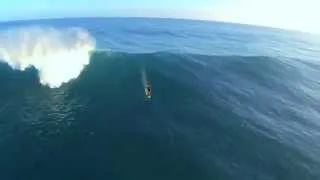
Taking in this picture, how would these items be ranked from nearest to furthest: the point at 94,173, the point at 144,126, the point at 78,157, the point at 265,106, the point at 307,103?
the point at 94,173 < the point at 78,157 < the point at 144,126 < the point at 265,106 < the point at 307,103

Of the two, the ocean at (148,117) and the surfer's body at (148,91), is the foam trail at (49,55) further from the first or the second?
the surfer's body at (148,91)

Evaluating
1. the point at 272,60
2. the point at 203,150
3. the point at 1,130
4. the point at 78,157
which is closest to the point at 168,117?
the point at 203,150

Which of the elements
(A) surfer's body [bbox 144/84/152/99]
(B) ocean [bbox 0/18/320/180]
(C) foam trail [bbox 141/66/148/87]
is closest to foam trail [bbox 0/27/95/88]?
(B) ocean [bbox 0/18/320/180]

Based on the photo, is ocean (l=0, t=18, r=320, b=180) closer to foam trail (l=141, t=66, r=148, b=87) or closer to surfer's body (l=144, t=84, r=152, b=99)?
foam trail (l=141, t=66, r=148, b=87)

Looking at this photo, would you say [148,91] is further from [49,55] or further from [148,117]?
[49,55]

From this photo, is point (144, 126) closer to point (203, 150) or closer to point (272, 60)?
point (203, 150)

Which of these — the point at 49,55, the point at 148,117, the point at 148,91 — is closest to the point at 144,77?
the point at 148,91
